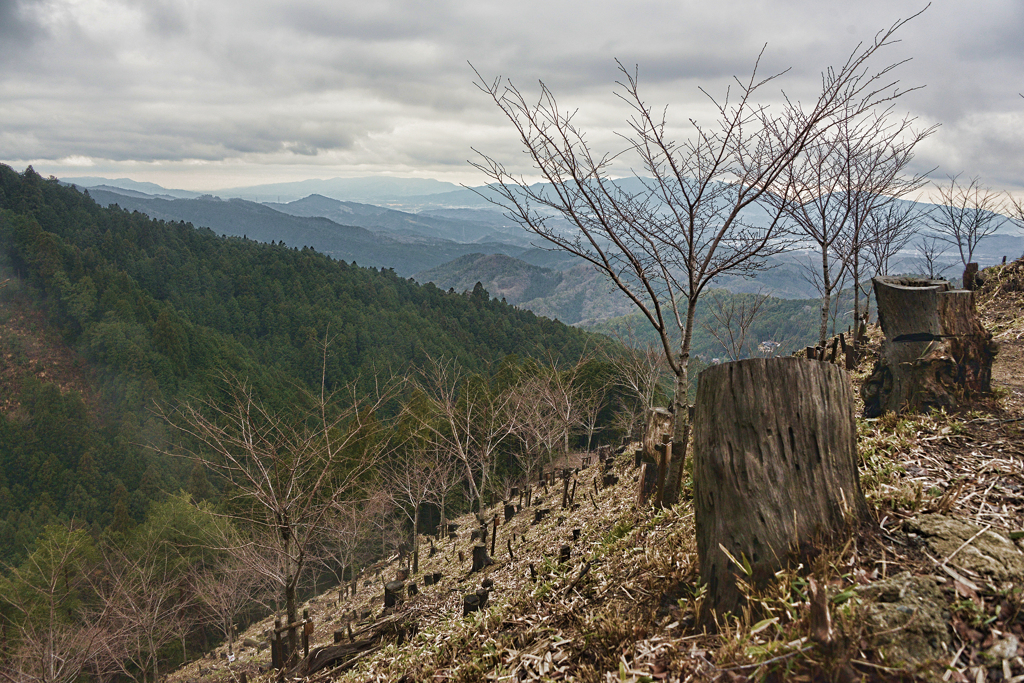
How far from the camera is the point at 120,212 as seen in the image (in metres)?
91.6

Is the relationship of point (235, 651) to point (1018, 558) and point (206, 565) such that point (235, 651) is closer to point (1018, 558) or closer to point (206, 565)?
point (206, 565)

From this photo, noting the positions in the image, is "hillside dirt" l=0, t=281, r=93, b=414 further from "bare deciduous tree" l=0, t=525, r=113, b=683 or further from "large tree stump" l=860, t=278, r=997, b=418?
"large tree stump" l=860, t=278, r=997, b=418

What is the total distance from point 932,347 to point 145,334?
72.6 m

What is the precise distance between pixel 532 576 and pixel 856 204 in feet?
27.5

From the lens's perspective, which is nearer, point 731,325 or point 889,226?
point 889,226

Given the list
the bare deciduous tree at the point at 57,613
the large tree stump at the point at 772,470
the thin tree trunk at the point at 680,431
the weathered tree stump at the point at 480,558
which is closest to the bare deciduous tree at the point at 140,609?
the bare deciduous tree at the point at 57,613

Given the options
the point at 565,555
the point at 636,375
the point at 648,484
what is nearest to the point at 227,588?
the point at 636,375

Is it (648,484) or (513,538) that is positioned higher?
(648,484)

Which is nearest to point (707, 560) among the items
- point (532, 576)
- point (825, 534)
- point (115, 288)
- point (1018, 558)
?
point (825, 534)

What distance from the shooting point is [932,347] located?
4.93 metres

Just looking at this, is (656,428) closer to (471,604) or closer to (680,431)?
(680,431)

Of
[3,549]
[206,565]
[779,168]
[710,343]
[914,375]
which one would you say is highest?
[779,168]

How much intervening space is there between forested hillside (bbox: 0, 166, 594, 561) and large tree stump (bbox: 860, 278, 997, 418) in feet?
104

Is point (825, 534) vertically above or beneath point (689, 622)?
above
